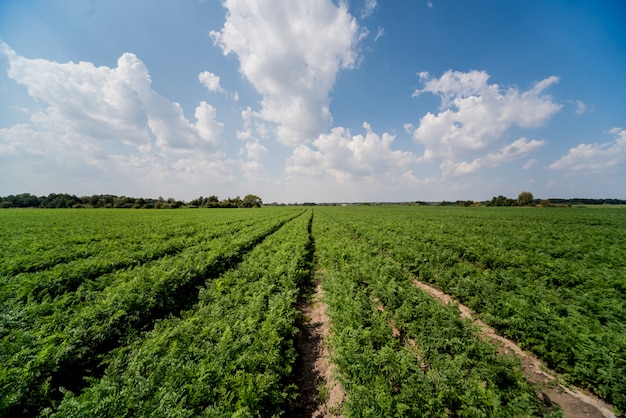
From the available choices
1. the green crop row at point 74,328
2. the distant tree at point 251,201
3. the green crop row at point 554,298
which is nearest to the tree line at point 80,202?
the distant tree at point 251,201

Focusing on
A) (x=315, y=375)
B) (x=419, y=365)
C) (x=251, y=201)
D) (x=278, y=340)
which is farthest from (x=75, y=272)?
(x=251, y=201)

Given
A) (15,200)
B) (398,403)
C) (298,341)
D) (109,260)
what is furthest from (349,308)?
(15,200)

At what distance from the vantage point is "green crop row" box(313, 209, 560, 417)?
371cm

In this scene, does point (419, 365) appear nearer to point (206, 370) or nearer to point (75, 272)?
point (206, 370)

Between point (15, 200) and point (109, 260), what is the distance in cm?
13379

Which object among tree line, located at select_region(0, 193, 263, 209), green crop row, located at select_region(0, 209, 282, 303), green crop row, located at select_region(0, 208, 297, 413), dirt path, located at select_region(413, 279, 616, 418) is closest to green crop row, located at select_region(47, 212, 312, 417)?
green crop row, located at select_region(0, 208, 297, 413)

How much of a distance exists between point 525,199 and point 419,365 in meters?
127

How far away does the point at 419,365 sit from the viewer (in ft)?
15.8

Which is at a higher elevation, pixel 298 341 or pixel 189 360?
pixel 189 360

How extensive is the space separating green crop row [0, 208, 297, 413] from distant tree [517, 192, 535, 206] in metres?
128

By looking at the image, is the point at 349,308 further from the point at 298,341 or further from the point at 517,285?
the point at 517,285

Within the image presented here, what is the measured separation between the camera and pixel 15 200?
88.7 m

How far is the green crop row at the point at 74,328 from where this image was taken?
12.4ft

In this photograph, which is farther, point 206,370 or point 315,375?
point 315,375
